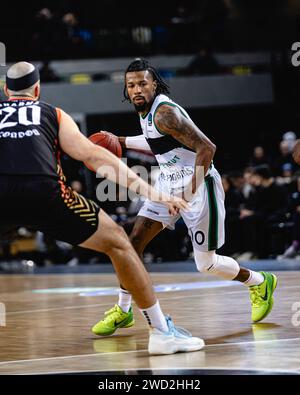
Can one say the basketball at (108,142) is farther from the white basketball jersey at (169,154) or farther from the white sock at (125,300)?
the white sock at (125,300)

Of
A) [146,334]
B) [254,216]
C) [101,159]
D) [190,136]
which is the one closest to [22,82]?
[101,159]

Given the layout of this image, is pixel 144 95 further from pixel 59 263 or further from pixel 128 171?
pixel 59 263

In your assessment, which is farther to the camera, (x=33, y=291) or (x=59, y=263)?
(x=59, y=263)

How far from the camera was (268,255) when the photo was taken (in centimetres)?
1463

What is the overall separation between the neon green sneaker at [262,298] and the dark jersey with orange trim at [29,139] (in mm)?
2361

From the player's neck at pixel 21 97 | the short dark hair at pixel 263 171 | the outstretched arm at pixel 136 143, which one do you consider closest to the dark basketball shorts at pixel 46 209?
the player's neck at pixel 21 97

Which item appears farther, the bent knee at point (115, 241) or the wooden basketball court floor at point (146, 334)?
the bent knee at point (115, 241)

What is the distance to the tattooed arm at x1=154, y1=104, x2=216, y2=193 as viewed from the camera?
672 centimetres

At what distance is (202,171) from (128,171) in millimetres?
1448

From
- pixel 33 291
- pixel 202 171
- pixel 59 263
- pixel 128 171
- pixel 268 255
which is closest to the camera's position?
pixel 128 171

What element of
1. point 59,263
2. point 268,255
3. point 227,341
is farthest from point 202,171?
point 59,263

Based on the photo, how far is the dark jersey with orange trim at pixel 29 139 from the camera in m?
5.35

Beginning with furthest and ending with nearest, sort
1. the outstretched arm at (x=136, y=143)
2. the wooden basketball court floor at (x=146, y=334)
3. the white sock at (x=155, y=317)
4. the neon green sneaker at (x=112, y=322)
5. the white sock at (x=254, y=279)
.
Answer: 1. the outstretched arm at (x=136, y=143)
2. the white sock at (x=254, y=279)
3. the neon green sneaker at (x=112, y=322)
4. the white sock at (x=155, y=317)
5. the wooden basketball court floor at (x=146, y=334)

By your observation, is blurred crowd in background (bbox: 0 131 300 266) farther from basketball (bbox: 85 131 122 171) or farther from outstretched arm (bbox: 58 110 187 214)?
outstretched arm (bbox: 58 110 187 214)
